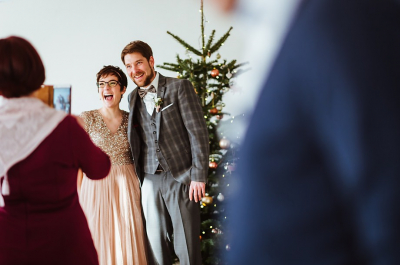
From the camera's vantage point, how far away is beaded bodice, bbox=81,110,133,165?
282 cm

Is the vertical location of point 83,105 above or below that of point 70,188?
above

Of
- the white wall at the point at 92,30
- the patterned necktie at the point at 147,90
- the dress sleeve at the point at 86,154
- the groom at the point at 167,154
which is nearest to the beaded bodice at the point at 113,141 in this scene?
the groom at the point at 167,154

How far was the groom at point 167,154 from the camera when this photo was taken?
245 centimetres

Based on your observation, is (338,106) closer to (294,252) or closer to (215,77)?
(294,252)

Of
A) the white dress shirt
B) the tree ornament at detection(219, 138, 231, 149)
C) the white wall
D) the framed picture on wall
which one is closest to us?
the white dress shirt

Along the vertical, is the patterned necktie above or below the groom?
above

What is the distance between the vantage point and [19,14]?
5.75 meters

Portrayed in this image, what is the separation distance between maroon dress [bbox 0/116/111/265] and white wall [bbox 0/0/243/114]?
328 centimetres

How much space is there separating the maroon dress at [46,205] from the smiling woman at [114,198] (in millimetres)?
1442

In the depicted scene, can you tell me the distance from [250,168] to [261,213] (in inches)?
1.3

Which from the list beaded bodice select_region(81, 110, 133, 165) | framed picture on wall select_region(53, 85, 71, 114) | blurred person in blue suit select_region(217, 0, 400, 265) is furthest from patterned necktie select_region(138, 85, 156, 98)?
blurred person in blue suit select_region(217, 0, 400, 265)

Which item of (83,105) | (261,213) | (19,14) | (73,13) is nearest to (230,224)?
(261,213)

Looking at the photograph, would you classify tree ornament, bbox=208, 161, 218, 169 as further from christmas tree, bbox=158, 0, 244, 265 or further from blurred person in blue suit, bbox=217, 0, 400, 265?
blurred person in blue suit, bbox=217, 0, 400, 265

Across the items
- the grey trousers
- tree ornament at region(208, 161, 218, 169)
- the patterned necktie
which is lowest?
the grey trousers
